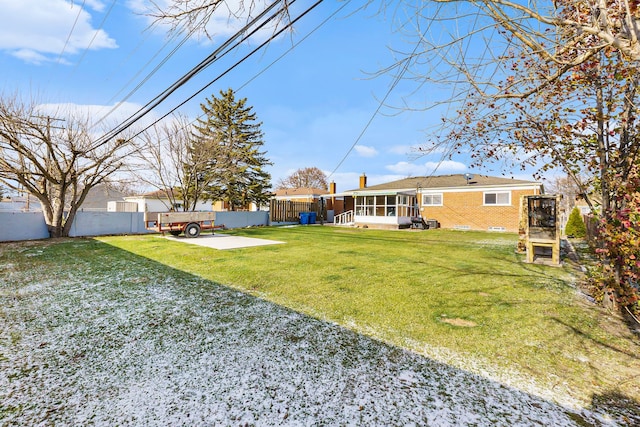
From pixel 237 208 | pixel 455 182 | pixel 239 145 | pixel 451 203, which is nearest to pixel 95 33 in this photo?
pixel 451 203

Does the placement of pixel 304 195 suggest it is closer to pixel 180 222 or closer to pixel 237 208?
pixel 237 208

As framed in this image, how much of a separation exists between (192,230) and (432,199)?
15.2 metres

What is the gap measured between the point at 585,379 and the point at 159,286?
5.84 metres

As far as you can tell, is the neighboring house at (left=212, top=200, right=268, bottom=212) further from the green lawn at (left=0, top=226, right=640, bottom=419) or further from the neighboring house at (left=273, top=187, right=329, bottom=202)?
the green lawn at (left=0, top=226, right=640, bottom=419)

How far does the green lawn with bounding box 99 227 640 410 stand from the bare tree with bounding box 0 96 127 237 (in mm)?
7794

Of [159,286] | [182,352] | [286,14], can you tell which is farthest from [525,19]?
[159,286]

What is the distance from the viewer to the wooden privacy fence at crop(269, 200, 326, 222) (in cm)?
2155

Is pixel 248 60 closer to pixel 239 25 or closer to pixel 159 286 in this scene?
pixel 239 25

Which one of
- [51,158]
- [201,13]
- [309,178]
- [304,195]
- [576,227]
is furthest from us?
[309,178]

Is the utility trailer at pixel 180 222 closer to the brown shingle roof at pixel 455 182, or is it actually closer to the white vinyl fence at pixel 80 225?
the white vinyl fence at pixel 80 225

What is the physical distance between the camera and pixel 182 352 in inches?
114

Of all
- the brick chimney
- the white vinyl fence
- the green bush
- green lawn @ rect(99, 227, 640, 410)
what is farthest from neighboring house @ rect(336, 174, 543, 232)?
the white vinyl fence

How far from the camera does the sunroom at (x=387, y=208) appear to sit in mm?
19094

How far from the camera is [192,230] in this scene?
42.5ft
